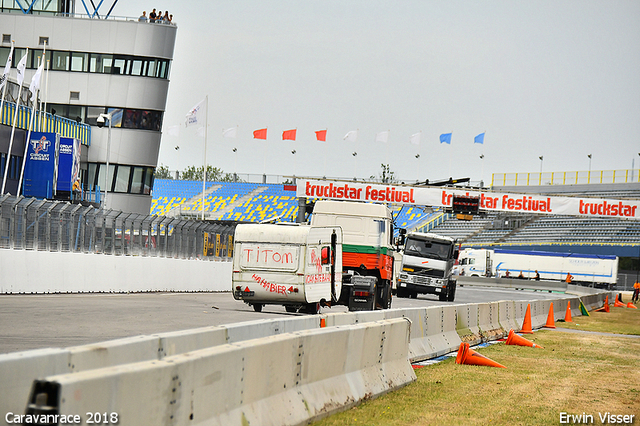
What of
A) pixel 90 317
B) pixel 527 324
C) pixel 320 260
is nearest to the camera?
pixel 90 317

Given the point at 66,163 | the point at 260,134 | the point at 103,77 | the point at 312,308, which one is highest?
the point at 103,77

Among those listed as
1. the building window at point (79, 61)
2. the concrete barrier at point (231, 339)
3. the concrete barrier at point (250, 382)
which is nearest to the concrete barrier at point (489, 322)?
the concrete barrier at point (231, 339)

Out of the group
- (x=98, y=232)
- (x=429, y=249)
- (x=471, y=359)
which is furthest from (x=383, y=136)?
(x=471, y=359)

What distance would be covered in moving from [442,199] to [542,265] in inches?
868

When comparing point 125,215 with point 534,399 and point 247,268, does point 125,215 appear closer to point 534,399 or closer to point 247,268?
point 247,268

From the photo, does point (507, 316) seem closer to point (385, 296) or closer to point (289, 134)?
point (385, 296)

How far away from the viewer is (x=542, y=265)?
80.9m

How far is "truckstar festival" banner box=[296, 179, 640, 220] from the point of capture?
208ft

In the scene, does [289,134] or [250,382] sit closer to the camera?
[250,382]

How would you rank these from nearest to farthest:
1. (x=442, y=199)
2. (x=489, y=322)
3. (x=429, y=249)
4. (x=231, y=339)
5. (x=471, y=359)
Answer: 1. (x=231, y=339)
2. (x=471, y=359)
3. (x=489, y=322)
4. (x=429, y=249)
5. (x=442, y=199)

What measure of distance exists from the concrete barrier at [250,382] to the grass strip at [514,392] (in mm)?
304

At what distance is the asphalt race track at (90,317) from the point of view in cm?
1351

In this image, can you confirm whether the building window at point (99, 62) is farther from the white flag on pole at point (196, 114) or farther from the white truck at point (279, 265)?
the white truck at point (279, 265)

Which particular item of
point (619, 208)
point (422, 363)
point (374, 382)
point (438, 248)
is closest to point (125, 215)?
point (438, 248)
